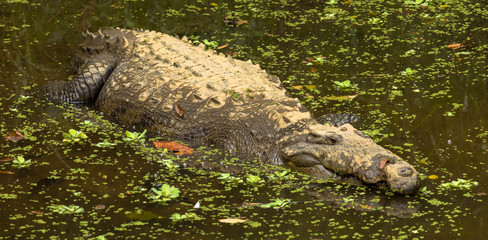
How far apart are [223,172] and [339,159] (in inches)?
38.0

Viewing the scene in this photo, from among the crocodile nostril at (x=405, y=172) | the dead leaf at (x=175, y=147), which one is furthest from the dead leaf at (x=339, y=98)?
the crocodile nostril at (x=405, y=172)

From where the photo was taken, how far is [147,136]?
660cm

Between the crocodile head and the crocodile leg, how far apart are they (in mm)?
2435

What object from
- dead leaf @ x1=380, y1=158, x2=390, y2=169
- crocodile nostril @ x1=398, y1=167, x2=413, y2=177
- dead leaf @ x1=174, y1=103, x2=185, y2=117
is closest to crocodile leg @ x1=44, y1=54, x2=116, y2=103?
dead leaf @ x1=174, y1=103, x2=185, y2=117

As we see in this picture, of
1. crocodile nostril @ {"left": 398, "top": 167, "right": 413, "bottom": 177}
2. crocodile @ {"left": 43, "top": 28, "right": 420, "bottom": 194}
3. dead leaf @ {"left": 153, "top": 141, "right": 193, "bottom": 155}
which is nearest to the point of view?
crocodile nostril @ {"left": 398, "top": 167, "right": 413, "bottom": 177}

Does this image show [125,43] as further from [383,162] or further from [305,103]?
[383,162]

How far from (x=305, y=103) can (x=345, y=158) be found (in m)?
1.74

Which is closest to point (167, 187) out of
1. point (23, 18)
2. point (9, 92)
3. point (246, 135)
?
point (246, 135)

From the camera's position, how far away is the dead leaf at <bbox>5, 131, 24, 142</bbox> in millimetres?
6352

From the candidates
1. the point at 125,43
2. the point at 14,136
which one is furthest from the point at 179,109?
the point at 14,136

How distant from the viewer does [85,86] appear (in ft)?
24.2

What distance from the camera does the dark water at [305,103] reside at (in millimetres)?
4922

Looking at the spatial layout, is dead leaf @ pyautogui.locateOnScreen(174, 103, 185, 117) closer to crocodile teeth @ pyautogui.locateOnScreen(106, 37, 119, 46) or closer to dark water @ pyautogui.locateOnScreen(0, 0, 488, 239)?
dark water @ pyautogui.locateOnScreen(0, 0, 488, 239)

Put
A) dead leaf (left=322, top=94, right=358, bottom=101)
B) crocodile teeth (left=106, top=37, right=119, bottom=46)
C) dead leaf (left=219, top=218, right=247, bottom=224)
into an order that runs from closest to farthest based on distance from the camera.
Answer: dead leaf (left=219, top=218, right=247, bottom=224) → dead leaf (left=322, top=94, right=358, bottom=101) → crocodile teeth (left=106, top=37, right=119, bottom=46)
